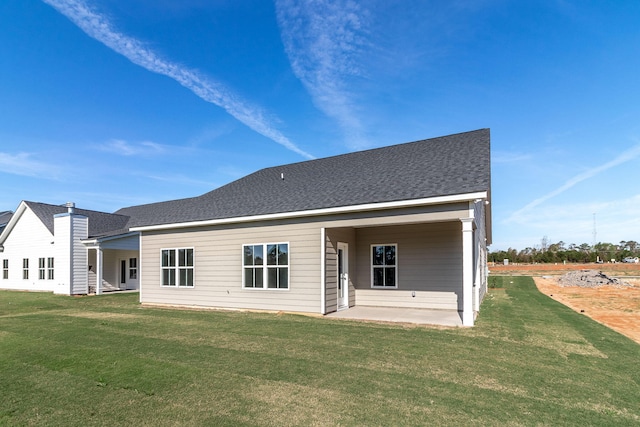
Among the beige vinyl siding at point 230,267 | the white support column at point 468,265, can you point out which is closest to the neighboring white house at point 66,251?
the beige vinyl siding at point 230,267

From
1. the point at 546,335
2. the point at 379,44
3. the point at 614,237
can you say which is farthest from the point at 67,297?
the point at 614,237

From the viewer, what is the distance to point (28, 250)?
73.9 feet

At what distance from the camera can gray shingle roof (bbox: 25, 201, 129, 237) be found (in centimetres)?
2180

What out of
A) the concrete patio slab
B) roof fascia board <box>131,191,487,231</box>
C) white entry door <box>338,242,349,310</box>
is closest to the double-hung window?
roof fascia board <box>131,191,487,231</box>

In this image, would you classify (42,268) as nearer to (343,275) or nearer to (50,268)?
(50,268)

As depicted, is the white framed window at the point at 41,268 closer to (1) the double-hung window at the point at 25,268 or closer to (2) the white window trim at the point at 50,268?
(2) the white window trim at the point at 50,268

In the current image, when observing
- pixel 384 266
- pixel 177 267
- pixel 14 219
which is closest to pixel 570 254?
pixel 384 266

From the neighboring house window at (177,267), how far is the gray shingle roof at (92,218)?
936cm

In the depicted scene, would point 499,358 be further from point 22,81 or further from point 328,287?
point 22,81

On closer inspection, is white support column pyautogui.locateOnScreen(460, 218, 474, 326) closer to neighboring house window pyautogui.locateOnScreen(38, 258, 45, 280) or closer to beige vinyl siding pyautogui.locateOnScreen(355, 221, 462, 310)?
beige vinyl siding pyautogui.locateOnScreen(355, 221, 462, 310)

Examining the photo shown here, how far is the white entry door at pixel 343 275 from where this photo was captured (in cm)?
1195

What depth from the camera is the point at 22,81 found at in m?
14.5

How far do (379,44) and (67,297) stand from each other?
18.7 meters

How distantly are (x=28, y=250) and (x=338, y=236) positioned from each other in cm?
2147
